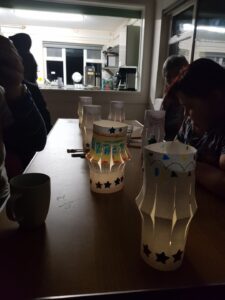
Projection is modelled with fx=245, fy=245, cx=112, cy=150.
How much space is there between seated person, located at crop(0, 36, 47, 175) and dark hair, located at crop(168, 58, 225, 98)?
0.66 m

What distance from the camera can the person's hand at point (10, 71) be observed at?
3.35 ft

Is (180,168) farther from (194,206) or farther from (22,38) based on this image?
(22,38)

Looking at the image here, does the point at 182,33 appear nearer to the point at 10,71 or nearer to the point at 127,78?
the point at 127,78

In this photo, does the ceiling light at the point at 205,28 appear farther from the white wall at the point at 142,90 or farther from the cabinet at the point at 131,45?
the cabinet at the point at 131,45

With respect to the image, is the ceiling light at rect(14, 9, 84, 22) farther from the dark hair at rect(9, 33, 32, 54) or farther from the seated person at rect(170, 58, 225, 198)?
the seated person at rect(170, 58, 225, 198)

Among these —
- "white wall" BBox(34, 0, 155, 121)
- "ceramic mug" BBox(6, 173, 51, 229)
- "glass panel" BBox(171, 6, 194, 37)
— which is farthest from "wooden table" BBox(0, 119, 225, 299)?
"white wall" BBox(34, 0, 155, 121)

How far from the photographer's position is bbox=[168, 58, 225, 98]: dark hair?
917 mm

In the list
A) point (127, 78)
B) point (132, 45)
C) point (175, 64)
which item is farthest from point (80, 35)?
point (175, 64)

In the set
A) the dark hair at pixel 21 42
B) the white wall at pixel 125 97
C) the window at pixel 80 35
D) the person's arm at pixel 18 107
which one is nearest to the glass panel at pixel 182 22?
the white wall at pixel 125 97

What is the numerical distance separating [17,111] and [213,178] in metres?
0.84

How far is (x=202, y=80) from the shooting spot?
92cm

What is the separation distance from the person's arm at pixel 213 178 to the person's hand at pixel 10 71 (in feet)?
2.67

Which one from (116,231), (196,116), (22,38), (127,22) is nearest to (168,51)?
(127,22)

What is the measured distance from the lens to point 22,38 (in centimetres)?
199
